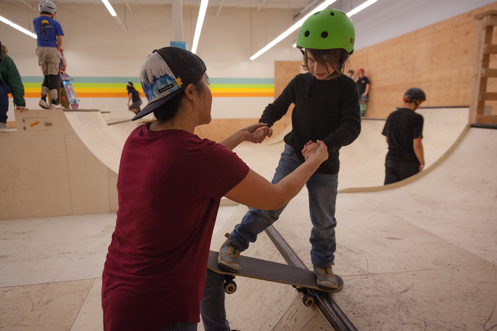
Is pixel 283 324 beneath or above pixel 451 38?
beneath

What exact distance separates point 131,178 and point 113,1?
42.4ft

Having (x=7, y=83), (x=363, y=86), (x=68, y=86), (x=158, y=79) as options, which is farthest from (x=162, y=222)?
(x=363, y=86)

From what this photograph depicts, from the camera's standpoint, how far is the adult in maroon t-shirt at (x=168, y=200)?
86 cm

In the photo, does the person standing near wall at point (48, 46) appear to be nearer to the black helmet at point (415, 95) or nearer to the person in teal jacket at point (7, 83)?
the person in teal jacket at point (7, 83)

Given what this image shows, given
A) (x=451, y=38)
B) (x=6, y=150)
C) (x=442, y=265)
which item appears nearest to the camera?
(x=442, y=265)

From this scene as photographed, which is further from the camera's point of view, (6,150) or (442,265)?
(6,150)

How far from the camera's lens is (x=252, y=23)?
40.0ft

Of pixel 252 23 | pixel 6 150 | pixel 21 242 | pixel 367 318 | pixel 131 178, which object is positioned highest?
pixel 252 23

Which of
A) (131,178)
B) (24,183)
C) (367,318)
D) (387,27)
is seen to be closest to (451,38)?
(387,27)

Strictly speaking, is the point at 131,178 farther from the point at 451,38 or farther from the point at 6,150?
the point at 451,38

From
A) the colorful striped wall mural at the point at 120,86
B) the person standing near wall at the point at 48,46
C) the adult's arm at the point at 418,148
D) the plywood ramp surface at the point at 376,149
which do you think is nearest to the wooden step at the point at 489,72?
the plywood ramp surface at the point at 376,149

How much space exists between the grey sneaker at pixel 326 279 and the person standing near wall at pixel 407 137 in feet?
7.63

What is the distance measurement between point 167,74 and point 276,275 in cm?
127

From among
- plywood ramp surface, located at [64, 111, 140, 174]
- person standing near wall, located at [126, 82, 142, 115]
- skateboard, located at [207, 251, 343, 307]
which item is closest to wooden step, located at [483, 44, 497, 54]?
skateboard, located at [207, 251, 343, 307]
